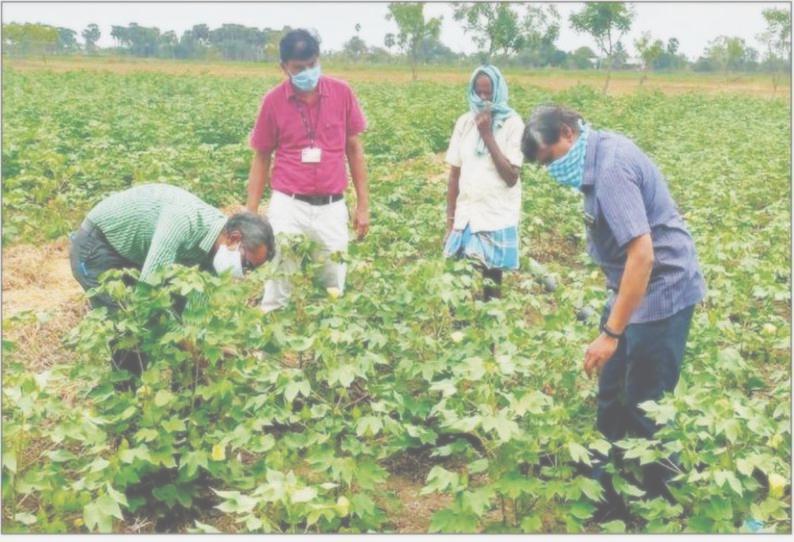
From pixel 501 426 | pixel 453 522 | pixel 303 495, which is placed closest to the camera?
pixel 303 495

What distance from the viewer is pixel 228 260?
3299 millimetres

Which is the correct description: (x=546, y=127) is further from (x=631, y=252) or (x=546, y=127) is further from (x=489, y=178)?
(x=489, y=178)

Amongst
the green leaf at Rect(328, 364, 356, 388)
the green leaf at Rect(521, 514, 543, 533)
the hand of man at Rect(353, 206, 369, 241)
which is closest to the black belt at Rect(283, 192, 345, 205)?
the hand of man at Rect(353, 206, 369, 241)

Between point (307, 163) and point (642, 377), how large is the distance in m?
1.96

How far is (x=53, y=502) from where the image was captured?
2816mm

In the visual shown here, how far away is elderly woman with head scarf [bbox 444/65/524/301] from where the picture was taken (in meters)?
4.37

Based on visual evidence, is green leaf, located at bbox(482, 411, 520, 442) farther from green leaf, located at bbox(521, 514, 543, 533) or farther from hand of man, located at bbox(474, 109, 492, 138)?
hand of man, located at bbox(474, 109, 492, 138)

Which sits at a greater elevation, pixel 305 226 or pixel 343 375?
pixel 305 226

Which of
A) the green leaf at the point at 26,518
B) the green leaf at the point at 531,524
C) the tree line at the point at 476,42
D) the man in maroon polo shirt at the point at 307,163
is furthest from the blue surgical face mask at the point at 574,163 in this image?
the tree line at the point at 476,42

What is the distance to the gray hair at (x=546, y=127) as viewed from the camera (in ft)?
9.34

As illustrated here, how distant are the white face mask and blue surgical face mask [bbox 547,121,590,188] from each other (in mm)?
1221

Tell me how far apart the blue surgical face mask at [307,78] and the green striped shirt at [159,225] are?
935 mm

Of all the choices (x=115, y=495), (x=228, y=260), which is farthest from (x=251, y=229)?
(x=115, y=495)

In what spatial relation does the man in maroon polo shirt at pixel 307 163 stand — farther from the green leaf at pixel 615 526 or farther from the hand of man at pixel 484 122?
the green leaf at pixel 615 526
